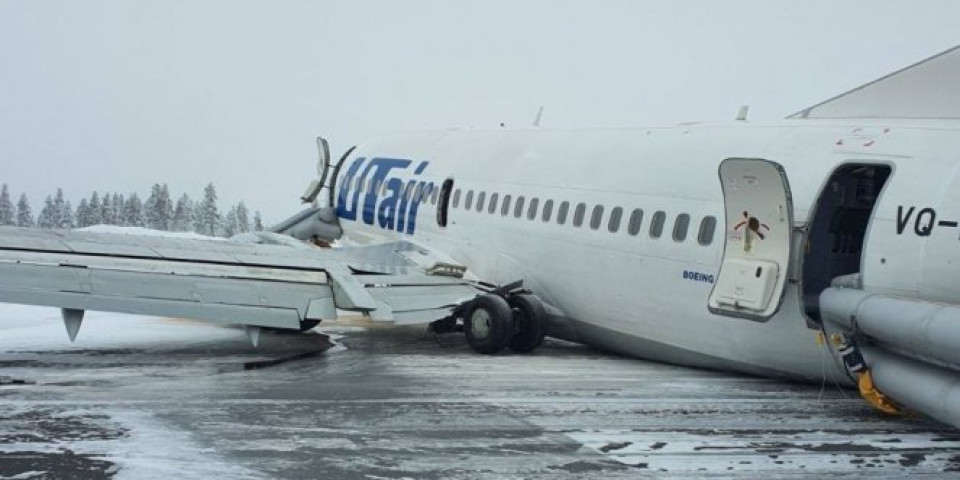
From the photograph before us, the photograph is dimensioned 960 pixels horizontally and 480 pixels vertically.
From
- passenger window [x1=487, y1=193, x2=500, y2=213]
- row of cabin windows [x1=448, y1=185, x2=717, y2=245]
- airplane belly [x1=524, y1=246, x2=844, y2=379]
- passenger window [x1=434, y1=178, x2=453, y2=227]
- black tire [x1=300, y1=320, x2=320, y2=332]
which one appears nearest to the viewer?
airplane belly [x1=524, y1=246, x2=844, y2=379]

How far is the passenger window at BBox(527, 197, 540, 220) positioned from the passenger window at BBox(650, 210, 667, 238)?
292 cm

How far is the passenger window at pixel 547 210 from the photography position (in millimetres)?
16797

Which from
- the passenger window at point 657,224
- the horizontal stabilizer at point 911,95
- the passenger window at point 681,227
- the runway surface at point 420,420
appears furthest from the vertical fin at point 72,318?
the horizontal stabilizer at point 911,95

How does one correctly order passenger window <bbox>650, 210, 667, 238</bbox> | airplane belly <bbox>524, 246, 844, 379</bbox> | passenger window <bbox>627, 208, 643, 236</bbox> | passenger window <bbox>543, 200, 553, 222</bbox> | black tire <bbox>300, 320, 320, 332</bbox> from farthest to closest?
black tire <bbox>300, 320, 320, 332</bbox> → passenger window <bbox>543, 200, 553, 222</bbox> → passenger window <bbox>627, 208, 643, 236</bbox> → passenger window <bbox>650, 210, 667, 238</bbox> → airplane belly <bbox>524, 246, 844, 379</bbox>

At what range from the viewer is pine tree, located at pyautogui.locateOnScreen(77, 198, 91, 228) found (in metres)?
62.1

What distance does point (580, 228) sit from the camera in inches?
628

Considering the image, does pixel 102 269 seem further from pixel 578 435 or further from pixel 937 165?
pixel 937 165

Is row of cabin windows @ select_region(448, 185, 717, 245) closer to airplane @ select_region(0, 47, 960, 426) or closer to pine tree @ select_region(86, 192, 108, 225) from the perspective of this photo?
airplane @ select_region(0, 47, 960, 426)

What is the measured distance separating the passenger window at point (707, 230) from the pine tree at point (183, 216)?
2090 inches

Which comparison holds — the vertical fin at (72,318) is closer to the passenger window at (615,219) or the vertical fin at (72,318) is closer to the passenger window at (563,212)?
the passenger window at (563,212)

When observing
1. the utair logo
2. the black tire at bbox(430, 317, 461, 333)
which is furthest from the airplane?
the black tire at bbox(430, 317, 461, 333)

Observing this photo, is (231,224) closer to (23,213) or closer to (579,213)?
(23,213)

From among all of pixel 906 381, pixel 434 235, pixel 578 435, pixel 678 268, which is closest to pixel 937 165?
pixel 906 381

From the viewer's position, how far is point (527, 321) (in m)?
16.4
